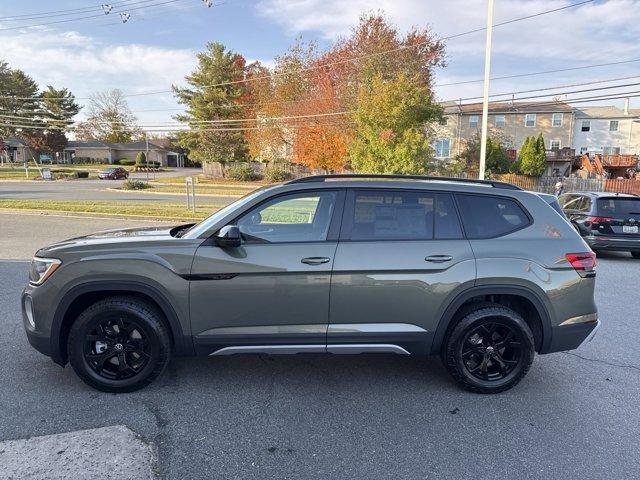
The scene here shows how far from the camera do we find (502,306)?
3.62m

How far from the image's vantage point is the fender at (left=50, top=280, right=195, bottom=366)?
336 cm

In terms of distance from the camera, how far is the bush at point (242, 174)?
45.1 metres

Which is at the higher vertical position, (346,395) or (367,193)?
(367,193)

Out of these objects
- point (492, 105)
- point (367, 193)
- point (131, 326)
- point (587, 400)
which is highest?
point (492, 105)

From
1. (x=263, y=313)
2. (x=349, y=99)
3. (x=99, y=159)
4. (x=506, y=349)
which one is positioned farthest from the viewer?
(x=99, y=159)

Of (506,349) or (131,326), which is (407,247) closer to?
(506,349)

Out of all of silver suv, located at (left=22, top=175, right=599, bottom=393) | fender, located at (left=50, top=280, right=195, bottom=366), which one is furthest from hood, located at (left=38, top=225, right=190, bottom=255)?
fender, located at (left=50, top=280, right=195, bottom=366)

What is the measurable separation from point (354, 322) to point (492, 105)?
5246cm

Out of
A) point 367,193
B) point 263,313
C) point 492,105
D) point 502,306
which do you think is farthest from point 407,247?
point 492,105

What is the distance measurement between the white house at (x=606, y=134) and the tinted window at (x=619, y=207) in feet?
148

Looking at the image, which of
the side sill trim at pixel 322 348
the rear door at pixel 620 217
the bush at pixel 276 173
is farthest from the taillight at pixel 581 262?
the bush at pixel 276 173

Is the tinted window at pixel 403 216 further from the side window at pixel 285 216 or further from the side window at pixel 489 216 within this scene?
the side window at pixel 285 216

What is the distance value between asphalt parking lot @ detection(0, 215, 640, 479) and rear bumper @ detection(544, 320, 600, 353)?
0.40 m

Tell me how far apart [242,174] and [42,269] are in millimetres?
42606
